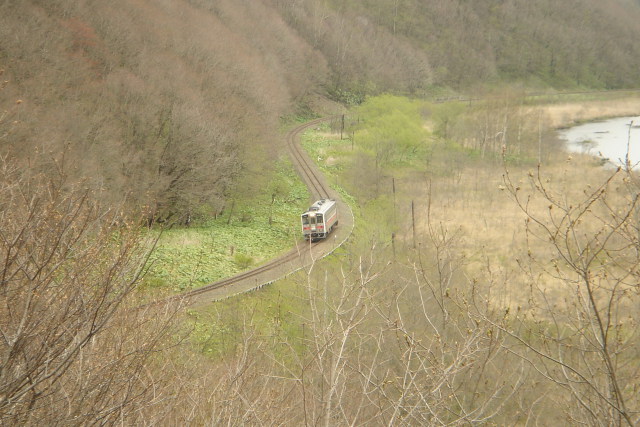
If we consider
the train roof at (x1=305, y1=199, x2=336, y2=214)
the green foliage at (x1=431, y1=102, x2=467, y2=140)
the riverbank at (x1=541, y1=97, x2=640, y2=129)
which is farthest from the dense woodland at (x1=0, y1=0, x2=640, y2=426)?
the riverbank at (x1=541, y1=97, x2=640, y2=129)

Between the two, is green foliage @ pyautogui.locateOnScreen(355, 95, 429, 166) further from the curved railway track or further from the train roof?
the train roof

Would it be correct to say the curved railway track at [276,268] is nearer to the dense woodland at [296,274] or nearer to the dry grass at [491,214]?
the dense woodland at [296,274]

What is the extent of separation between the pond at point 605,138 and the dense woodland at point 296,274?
3128 millimetres

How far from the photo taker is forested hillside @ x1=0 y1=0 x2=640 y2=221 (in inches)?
773

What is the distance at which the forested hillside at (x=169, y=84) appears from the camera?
19.6 meters

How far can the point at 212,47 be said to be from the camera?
36.6 m

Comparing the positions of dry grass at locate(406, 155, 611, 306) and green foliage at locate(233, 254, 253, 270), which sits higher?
green foliage at locate(233, 254, 253, 270)

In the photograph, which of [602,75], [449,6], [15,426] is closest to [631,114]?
[602,75]

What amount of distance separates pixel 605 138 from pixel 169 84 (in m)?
43.2

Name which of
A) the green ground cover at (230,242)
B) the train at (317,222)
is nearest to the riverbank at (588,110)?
the green ground cover at (230,242)

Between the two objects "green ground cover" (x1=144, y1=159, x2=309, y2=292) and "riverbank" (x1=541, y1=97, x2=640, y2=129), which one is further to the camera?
"riverbank" (x1=541, y1=97, x2=640, y2=129)

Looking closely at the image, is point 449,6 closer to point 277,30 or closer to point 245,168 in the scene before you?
point 277,30

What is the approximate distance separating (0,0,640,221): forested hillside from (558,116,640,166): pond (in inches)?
964

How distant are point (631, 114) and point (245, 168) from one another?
6325 centimetres
